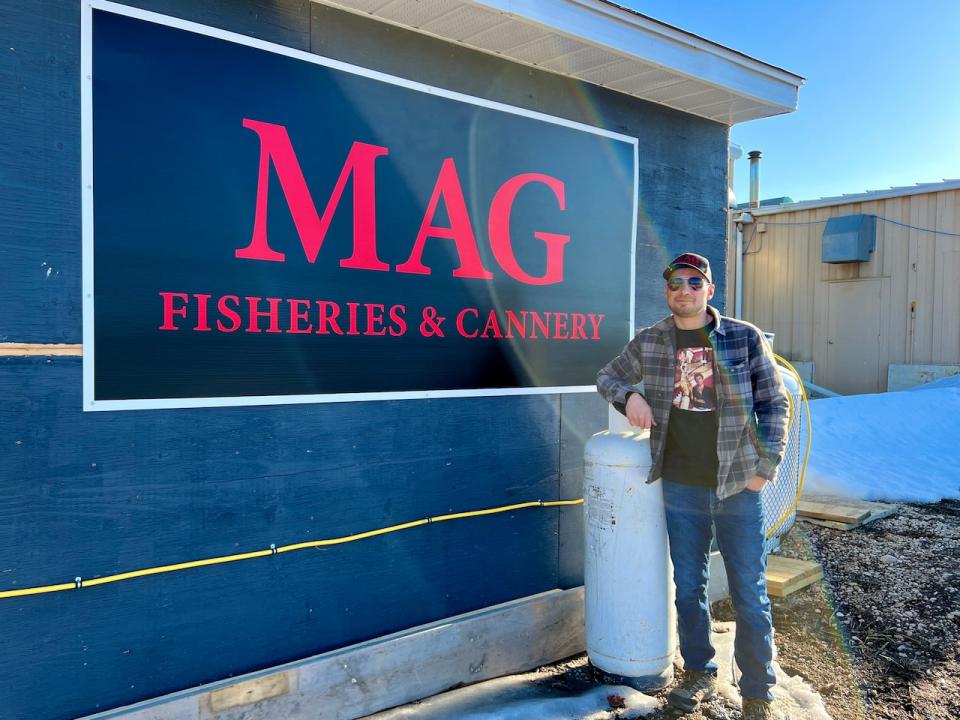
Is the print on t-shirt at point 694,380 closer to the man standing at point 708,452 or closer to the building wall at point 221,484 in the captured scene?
the man standing at point 708,452

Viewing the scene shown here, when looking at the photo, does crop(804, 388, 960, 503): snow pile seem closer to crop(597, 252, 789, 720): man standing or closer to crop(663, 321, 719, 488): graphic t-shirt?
crop(597, 252, 789, 720): man standing

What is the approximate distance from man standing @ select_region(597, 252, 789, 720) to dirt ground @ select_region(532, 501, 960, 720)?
11.6 inches

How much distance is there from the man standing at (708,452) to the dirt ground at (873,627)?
0.97ft

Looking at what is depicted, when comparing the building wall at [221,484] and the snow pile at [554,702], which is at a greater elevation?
the building wall at [221,484]

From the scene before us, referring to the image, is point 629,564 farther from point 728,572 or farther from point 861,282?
point 861,282

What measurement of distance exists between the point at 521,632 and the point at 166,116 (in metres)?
2.94

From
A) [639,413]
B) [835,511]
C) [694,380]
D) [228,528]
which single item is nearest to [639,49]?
[694,380]

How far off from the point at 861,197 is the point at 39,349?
14419mm

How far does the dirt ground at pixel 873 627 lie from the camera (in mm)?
3721

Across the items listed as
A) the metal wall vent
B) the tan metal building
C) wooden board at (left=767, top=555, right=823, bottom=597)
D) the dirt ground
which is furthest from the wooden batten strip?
the metal wall vent

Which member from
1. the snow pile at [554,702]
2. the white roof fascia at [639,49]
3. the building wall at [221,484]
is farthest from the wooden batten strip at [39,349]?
the snow pile at [554,702]

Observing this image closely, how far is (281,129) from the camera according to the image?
3.08 m

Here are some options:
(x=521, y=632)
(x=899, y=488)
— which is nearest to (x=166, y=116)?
(x=521, y=632)

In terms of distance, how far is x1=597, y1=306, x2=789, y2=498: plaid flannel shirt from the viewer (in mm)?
3285
